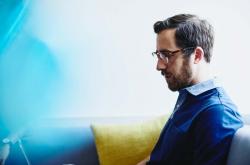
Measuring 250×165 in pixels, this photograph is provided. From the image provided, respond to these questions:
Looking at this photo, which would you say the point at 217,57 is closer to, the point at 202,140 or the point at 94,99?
the point at 94,99

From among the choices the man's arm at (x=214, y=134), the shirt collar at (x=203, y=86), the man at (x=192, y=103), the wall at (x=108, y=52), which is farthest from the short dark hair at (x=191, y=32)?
the wall at (x=108, y=52)

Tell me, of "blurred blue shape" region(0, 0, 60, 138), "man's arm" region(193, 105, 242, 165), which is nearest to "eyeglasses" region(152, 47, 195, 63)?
"man's arm" region(193, 105, 242, 165)

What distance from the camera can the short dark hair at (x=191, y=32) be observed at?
50.3 inches

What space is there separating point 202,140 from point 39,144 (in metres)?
0.92

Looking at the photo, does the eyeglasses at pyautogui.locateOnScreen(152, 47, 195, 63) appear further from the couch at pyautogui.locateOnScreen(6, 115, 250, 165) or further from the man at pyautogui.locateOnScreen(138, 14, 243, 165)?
the couch at pyautogui.locateOnScreen(6, 115, 250, 165)

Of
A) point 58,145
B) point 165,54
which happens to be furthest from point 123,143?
point 165,54

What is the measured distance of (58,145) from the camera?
5.34 ft

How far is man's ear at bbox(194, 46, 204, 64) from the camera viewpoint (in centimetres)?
127

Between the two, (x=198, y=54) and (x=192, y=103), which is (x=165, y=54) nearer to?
(x=198, y=54)

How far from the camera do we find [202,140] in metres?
1.06

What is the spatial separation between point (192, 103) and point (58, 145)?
776mm

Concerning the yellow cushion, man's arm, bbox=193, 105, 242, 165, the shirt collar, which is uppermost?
the shirt collar

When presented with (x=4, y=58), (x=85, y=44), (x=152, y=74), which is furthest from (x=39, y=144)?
(x=152, y=74)

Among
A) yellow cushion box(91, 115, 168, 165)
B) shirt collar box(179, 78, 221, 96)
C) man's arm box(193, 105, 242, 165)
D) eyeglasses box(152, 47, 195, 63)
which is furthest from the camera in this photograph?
yellow cushion box(91, 115, 168, 165)
